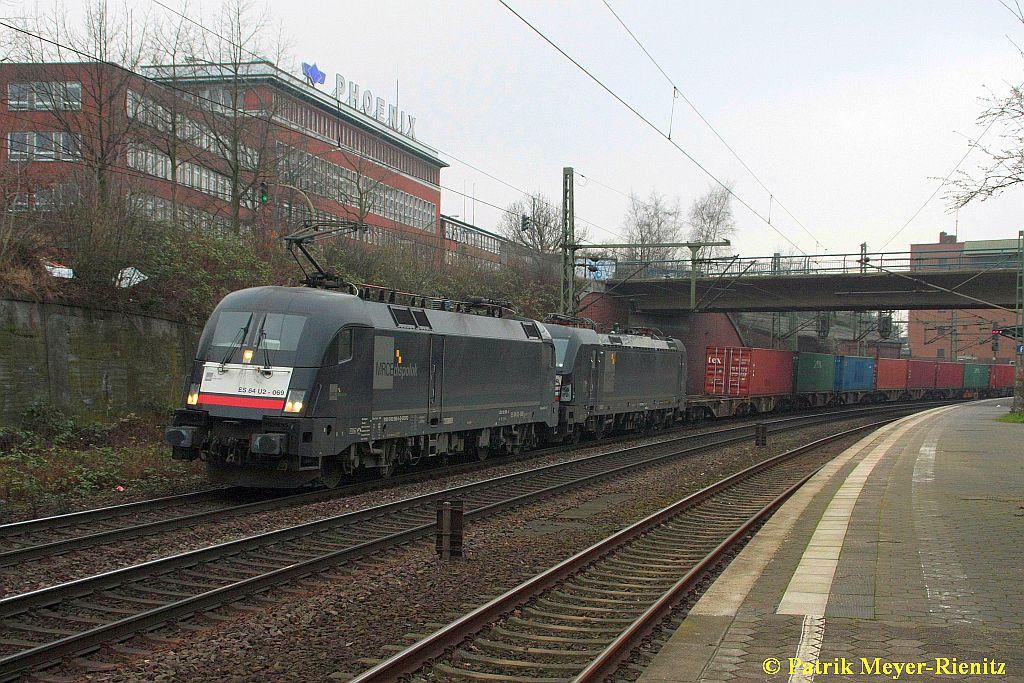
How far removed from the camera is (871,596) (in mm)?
7809

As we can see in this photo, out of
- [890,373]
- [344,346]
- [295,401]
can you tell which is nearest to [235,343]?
[295,401]

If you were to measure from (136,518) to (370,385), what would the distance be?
4313mm

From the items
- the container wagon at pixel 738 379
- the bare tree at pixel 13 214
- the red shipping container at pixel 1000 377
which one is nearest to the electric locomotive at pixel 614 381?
the container wagon at pixel 738 379

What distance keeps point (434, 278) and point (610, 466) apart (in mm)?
17690

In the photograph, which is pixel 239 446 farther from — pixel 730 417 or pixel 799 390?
pixel 799 390

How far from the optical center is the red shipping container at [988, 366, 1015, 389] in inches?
3100

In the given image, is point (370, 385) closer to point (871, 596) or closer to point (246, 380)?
point (246, 380)

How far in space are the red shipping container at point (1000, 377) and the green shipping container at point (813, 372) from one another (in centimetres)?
3541

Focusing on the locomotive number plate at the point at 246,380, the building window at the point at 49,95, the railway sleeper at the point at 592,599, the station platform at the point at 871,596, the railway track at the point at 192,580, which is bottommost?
the railway sleeper at the point at 592,599

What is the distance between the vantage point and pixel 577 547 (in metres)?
11.3

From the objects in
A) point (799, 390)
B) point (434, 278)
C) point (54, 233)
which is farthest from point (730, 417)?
point (54, 233)

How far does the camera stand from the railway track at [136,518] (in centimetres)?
1002

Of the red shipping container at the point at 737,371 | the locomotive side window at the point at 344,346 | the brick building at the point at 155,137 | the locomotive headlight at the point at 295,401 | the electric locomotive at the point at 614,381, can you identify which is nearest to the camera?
the locomotive headlight at the point at 295,401

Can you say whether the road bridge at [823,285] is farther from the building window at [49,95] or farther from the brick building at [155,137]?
the building window at [49,95]
